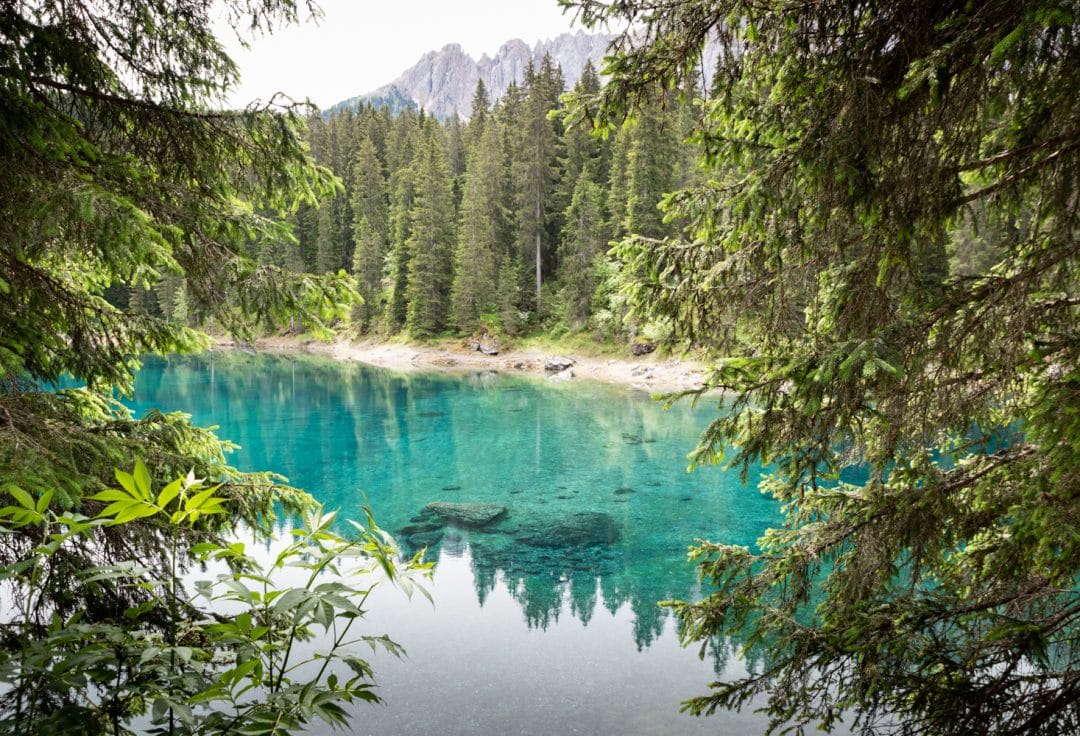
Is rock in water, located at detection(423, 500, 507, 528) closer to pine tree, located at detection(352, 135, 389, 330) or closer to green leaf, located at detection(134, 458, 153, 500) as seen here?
green leaf, located at detection(134, 458, 153, 500)

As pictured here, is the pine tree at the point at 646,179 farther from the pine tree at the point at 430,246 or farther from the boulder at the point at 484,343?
the pine tree at the point at 430,246

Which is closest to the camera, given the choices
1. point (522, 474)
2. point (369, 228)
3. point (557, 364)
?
point (522, 474)

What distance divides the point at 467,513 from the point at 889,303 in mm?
11939

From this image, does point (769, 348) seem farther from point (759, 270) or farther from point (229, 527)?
point (229, 527)

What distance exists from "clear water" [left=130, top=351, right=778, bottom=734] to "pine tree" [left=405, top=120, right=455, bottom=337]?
46.7ft

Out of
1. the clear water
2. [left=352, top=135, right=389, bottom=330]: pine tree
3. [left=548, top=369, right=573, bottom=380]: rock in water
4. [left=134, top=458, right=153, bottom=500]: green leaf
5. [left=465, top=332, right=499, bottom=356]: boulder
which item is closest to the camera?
[left=134, top=458, right=153, bottom=500]: green leaf

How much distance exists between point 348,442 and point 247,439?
359 centimetres

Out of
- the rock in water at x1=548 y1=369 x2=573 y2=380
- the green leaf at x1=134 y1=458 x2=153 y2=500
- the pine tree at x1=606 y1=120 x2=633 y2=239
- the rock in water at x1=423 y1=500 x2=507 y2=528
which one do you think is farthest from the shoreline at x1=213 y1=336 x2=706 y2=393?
the green leaf at x1=134 y1=458 x2=153 y2=500

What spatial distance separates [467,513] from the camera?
1409cm

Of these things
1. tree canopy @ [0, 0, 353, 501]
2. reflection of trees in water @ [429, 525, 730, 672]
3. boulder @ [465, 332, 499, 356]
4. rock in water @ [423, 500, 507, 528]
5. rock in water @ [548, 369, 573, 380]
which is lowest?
reflection of trees in water @ [429, 525, 730, 672]

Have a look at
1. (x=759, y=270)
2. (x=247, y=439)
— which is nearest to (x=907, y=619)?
(x=759, y=270)

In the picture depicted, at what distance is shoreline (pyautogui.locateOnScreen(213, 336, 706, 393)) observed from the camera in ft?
105

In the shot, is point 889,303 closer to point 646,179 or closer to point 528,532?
point 528,532

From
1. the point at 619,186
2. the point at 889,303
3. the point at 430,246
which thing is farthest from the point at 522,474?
the point at 430,246
